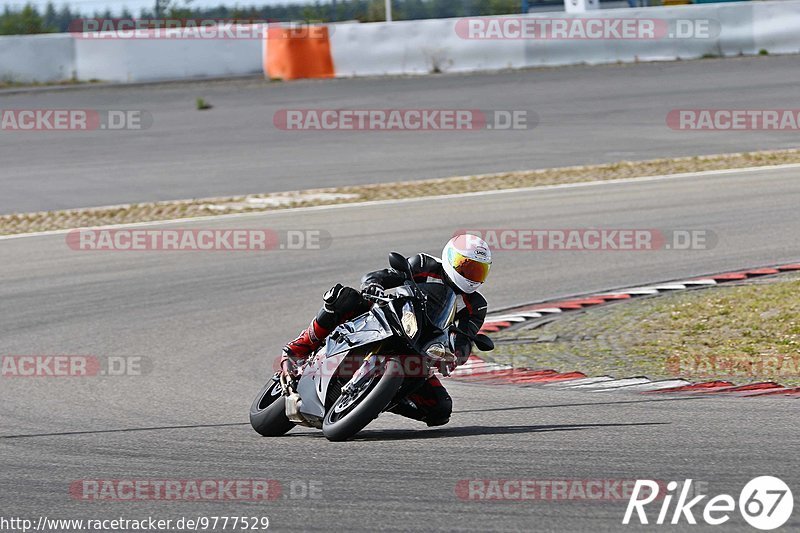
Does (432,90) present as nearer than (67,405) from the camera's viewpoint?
No

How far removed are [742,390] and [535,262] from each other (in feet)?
18.4

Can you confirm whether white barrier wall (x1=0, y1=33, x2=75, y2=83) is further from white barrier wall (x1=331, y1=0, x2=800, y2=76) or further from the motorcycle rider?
the motorcycle rider

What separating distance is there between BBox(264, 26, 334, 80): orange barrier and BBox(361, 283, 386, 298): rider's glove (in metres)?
21.4

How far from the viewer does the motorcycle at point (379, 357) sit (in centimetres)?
622

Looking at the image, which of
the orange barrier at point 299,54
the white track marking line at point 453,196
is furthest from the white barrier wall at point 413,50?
the white track marking line at point 453,196

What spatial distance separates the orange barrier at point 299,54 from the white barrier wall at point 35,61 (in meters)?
4.91

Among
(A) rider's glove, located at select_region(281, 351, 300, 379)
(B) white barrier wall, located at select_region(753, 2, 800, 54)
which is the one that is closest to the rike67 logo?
(A) rider's glove, located at select_region(281, 351, 300, 379)

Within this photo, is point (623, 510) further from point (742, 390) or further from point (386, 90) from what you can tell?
point (386, 90)

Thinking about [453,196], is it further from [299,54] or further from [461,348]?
[299,54]

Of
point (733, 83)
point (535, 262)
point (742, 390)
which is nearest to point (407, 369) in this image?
point (742, 390)

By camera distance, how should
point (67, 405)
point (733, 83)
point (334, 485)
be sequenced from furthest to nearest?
point (733, 83)
point (67, 405)
point (334, 485)

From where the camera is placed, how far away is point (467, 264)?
6.37 m

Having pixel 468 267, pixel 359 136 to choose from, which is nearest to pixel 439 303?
pixel 468 267

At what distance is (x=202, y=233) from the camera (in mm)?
14805
